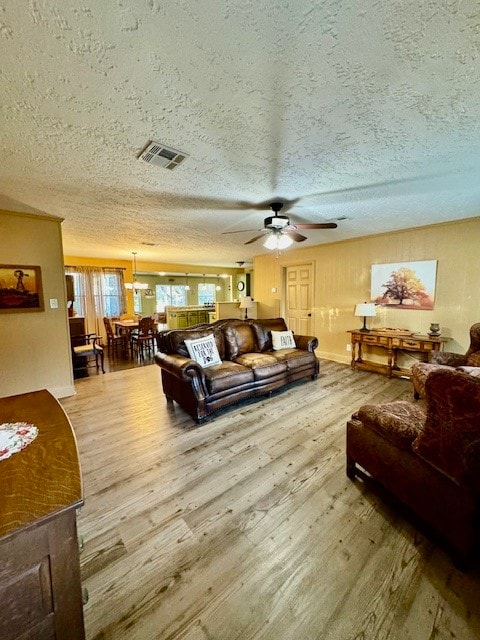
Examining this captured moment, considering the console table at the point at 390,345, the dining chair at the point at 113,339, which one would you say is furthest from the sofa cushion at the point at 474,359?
the dining chair at the point at 113,339

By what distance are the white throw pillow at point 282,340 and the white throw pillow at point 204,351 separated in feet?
3.58

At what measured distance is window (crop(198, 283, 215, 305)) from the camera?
1204cm

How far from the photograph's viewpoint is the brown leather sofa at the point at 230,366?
288 centimetres

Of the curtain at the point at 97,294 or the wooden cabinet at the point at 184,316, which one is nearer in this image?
the curtain at the point at 97,294

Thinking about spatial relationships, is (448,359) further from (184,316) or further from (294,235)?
(184,316)

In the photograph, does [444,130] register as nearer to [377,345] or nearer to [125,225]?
[377,345]

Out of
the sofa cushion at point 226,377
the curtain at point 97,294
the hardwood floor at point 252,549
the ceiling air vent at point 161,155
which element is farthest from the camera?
the curtain at point 97,294

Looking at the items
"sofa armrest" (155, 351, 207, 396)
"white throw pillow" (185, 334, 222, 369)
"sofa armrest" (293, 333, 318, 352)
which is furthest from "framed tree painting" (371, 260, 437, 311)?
"sofa armrest" (155, 351, 207, 396)

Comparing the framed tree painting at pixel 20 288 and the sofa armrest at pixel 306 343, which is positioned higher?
the framed tree painting at pixel 20 288

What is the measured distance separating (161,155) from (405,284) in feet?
13.8

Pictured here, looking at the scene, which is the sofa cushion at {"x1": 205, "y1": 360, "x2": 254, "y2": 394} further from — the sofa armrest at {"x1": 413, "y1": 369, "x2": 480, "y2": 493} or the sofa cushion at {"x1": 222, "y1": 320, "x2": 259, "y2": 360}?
the sofa armrest at {"x1": 413, "y1": 369, "x2": 480, "y2": 493}

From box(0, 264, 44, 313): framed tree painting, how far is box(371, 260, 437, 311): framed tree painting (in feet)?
17.5

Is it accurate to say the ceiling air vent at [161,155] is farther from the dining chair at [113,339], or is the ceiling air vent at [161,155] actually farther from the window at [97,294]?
the window at [97,294]

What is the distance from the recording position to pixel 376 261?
467cm
